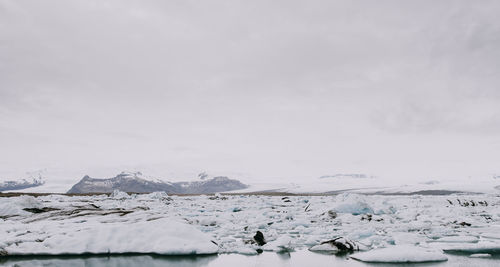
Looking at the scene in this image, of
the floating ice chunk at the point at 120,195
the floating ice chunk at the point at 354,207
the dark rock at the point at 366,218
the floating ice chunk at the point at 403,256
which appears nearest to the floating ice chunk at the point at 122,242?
the floating ice chunk at the point at 403,256

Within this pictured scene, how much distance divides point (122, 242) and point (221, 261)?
2.18 m

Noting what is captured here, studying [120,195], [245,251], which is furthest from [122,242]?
[120,195]

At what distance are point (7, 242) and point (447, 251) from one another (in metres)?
8.84

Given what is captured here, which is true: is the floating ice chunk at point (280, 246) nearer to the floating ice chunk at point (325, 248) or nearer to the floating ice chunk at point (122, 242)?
the floating ice chunk at point (325, 248)

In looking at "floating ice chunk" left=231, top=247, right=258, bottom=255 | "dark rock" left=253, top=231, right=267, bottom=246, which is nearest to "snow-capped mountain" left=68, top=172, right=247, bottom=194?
"dark rock" left=253, top=231, right=267, bottom=246

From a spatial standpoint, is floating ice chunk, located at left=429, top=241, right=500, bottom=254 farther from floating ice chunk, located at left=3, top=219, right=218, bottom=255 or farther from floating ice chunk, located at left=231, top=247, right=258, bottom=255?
floating ice chunk, located at left=3, top=219, right=218, bottom=255

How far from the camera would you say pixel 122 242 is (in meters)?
7.30

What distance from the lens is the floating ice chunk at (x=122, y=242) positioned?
7.12 m

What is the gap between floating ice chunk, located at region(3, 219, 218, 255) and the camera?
23.4ft

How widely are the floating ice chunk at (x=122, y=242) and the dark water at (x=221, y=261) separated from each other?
7.6 inches

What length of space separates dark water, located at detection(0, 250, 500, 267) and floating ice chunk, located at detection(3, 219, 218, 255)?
0.19 metres

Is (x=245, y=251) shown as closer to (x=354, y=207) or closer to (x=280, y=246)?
(x=280, y=246)

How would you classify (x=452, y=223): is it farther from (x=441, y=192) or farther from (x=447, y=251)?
(x=441, y=192)

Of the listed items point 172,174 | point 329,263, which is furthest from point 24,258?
point 172,174
